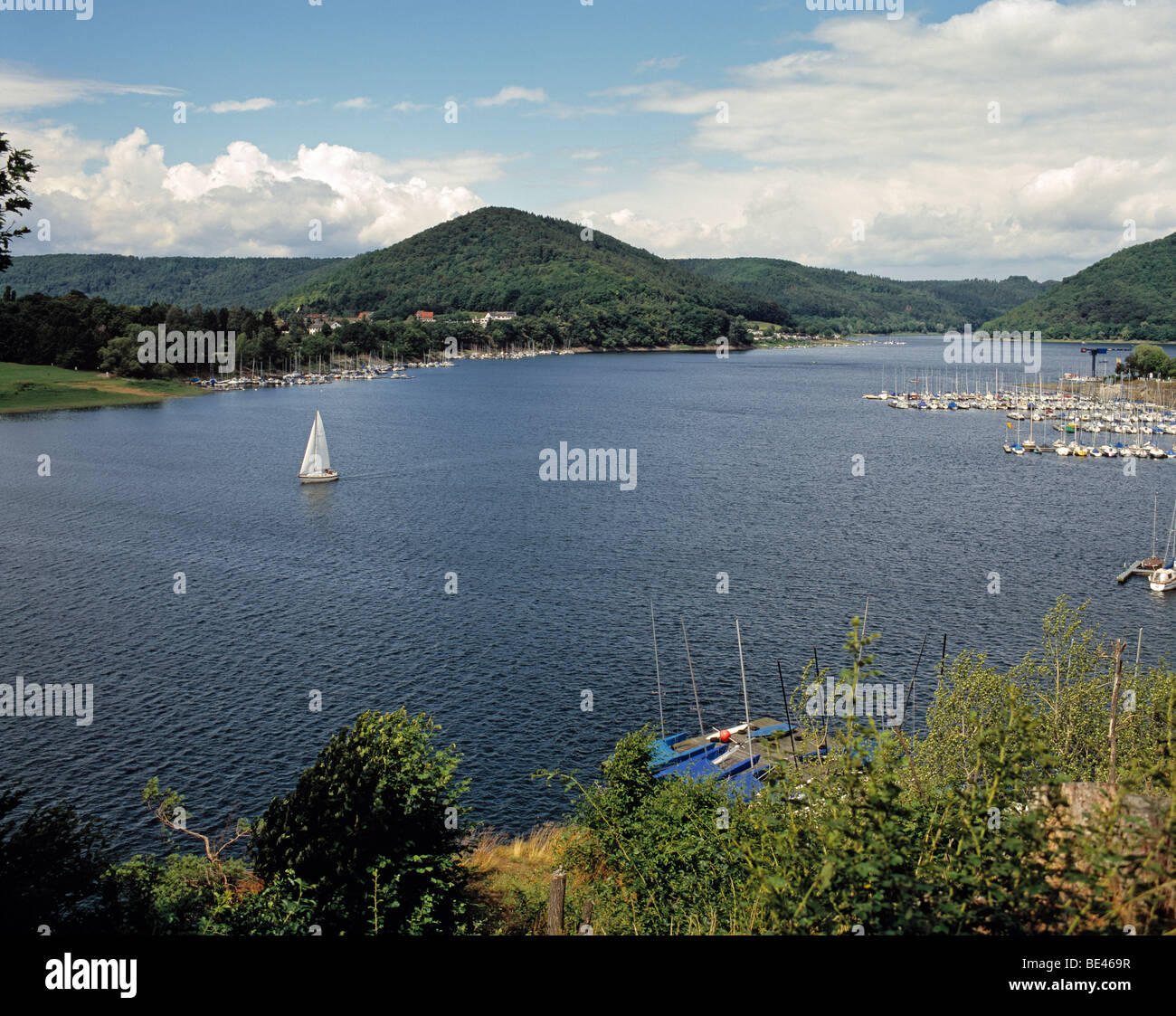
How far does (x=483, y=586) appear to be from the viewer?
51.2m

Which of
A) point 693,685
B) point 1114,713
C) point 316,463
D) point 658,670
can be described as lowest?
point 693,685

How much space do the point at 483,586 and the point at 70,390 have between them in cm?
11468

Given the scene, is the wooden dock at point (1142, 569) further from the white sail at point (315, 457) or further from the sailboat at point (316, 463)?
the white sail at point (315, 457)

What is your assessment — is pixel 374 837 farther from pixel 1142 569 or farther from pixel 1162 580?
pixel 1142 569

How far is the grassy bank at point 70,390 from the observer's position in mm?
130625

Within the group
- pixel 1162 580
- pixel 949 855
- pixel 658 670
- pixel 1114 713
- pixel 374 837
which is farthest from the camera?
pixel 1162 580

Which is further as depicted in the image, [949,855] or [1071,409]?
[1071,409]

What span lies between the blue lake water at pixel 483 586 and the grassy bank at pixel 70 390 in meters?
32.7

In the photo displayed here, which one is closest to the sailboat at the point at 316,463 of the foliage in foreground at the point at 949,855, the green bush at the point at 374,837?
the green bush at the point at 374,837

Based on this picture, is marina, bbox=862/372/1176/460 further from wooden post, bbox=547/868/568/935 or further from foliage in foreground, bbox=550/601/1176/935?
wooden post, bbox=547/868/568/935

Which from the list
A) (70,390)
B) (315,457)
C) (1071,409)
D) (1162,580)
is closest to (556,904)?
(1162,580)

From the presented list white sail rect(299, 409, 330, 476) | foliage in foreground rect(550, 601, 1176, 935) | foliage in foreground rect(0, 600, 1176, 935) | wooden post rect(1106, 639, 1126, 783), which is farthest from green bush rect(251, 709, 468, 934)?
white sail rect(299, 409, 330, 476)

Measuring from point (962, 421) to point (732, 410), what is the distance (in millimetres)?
31368
